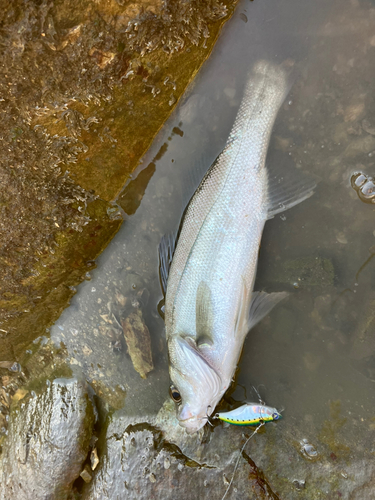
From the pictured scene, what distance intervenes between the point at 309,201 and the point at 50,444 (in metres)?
3.75

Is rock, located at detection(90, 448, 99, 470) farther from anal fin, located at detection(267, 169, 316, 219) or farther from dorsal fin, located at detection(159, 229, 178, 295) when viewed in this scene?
anal fin, located at detection(267, 169, 316, 219)

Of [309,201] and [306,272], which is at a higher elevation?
[309,201]

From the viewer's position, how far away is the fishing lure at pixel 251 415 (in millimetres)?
2699

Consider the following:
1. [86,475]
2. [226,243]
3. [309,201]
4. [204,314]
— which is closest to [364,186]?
[309,201]

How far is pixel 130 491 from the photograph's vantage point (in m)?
2.98

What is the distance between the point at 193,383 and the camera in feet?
8.73

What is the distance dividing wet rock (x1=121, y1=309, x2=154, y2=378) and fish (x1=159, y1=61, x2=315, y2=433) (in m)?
0.55

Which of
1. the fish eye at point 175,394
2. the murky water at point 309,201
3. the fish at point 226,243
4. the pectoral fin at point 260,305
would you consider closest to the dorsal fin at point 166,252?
the murky water at point 309,201

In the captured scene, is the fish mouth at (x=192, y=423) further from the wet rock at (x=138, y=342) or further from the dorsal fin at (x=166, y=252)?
the dorsal fin at (x=166, y=252)

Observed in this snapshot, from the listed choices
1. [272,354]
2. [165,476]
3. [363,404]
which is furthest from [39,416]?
[363,404]

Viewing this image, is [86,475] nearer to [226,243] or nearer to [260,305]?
[260,305]

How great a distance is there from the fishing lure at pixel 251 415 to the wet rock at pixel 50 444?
65.6 inches

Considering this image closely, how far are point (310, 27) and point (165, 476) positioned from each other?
435 cm

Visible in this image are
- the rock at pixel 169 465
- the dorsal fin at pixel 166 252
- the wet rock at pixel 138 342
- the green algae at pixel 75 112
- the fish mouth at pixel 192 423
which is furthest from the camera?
the wet rock at pixel 138 342
